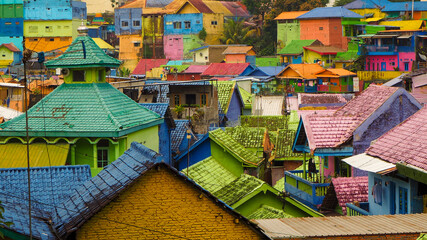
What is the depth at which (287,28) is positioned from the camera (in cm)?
9106

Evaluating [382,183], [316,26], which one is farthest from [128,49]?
[382,183]

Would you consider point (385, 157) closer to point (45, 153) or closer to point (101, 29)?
point (45, 153)

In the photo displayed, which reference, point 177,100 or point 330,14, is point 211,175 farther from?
point 330,14

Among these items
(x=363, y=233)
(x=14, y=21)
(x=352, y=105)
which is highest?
(x=14, y=21)

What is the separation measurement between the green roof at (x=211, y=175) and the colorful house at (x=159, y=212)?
684 centimetres

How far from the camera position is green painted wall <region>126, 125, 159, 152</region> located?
2212cm

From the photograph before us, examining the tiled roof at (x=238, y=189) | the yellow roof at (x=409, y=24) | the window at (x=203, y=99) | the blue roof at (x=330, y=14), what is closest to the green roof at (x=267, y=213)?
the tiled roof at (x=238, y=189)

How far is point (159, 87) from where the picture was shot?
3650 cm

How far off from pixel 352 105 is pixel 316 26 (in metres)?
68.8

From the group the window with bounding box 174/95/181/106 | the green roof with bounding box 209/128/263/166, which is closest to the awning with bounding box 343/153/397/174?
the green roof with bounding box 209/128/263/166

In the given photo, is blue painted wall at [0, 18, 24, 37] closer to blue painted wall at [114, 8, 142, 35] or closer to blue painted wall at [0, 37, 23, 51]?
blue painted wall at [0, 37, 23, 51]

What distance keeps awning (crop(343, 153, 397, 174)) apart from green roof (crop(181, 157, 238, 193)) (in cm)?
346

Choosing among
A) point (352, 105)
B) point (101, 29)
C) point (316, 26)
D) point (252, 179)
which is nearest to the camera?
point (252, 179)

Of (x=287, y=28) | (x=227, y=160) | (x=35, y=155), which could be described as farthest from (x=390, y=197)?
(x=287, y=28)
